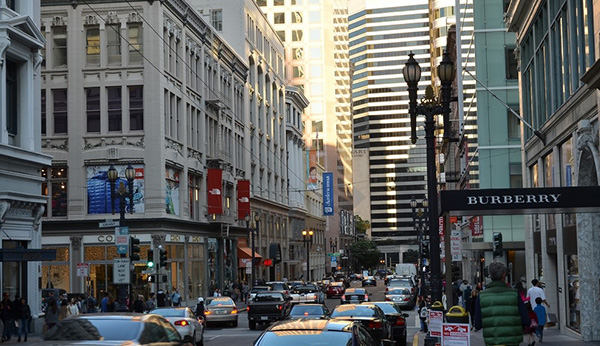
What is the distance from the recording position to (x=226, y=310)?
132 ft

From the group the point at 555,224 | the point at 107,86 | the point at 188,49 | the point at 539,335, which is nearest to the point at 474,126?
the point at 188,49

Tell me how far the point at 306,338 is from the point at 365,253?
168 m

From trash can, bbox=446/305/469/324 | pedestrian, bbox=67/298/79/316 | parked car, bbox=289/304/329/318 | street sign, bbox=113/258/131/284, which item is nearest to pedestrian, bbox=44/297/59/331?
pedestrian, bbox=67/298/79/316

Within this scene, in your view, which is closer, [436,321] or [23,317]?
[436,321]

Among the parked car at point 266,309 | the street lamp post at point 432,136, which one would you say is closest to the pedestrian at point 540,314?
the street lamp post at point 432,136

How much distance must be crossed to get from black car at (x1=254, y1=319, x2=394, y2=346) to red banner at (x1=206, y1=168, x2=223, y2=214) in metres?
49.5

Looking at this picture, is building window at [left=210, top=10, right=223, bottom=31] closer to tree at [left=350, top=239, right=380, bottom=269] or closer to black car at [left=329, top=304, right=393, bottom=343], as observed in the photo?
black car at [left=329, top=304, right=393, bottom=343]

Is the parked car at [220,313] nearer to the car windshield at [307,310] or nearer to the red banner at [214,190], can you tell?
the car windshield at [307,310]

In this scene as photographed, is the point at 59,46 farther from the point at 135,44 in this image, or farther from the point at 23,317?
the point at 23,317

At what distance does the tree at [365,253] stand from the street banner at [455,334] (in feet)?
525

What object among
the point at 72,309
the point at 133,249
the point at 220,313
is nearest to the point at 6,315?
the point at 72,309

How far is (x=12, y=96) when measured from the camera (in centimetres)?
3634

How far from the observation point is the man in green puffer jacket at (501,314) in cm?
1177

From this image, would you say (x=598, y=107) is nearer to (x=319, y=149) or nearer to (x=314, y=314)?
(x=314, y=314)
